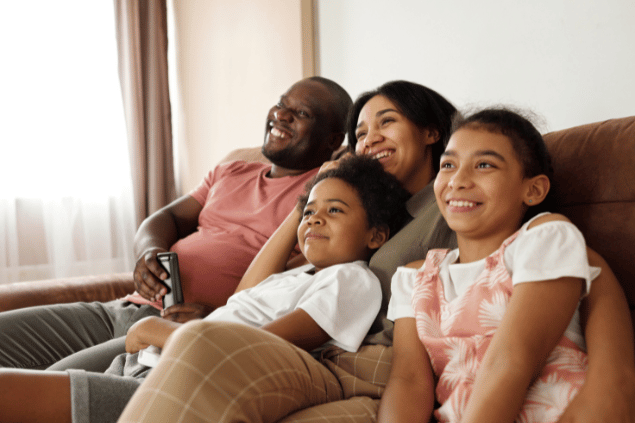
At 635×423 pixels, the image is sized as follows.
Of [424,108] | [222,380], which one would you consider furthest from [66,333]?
[424,108]

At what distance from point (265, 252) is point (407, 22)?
3.42ft

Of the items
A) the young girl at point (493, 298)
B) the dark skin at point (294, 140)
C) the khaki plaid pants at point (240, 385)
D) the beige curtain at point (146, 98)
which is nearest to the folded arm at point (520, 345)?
the young girl at point (493, 298)

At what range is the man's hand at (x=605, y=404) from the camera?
0.72 metres

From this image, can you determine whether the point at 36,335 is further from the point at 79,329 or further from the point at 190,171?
the point at 190,171

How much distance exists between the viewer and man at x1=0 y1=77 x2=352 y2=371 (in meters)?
1.49

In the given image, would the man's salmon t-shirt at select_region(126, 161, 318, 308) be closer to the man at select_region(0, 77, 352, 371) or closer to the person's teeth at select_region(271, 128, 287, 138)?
the man at select_region(0, 77, 352, 371)

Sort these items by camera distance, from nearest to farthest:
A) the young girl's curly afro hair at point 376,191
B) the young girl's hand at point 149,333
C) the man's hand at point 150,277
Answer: the young girl's hand at point 149,333, the young girl's curly afro hair at point 376,191, the man's hand at point 150,277

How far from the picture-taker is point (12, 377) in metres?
0.91

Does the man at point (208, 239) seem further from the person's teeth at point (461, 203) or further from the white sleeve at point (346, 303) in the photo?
the person's teeth at point (461, 203)

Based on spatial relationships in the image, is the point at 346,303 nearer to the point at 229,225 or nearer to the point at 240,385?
the point at 240,385

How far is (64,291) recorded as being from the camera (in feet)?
5.80

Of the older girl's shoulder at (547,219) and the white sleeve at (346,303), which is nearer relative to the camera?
the older girl's shoulder at (547,219)

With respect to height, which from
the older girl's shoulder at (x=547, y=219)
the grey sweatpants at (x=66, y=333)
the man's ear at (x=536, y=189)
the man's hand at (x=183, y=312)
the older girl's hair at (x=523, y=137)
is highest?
the older girl's hair at (x=523, y=137)

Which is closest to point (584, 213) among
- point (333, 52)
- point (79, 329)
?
point (79, 329)
